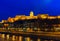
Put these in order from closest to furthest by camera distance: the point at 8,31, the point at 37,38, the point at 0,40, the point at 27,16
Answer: the point at 37,38, the point at 27,16, the point at 8,31, the point at 0,40

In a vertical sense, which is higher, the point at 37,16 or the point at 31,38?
the point at 37,16

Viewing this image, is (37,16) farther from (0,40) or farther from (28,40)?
(0,40)

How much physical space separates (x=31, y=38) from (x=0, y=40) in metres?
6.92

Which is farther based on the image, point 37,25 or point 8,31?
point 8,31

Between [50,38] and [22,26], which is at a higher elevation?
[22,26]

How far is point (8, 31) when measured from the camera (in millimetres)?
17484

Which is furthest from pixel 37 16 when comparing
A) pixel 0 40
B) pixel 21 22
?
pixel 0 40

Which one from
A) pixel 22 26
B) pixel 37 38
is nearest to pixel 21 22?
pixel 22 26

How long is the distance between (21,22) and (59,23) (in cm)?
341

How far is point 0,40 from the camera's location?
19.7 m

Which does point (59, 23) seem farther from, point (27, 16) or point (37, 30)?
point (27, 16)

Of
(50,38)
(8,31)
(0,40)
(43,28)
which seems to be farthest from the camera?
(0,40)

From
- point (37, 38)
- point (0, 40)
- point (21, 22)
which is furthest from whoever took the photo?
point (0, 40)

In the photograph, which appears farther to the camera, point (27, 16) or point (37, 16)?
point (27, 16)
